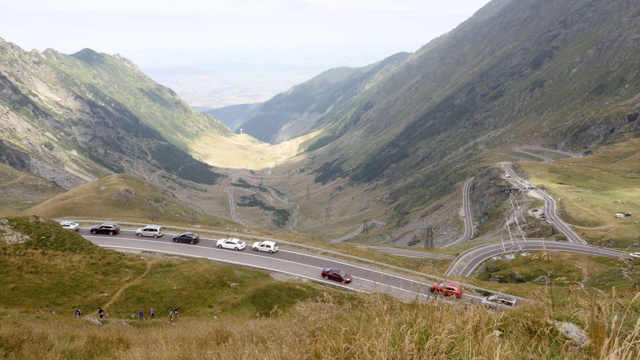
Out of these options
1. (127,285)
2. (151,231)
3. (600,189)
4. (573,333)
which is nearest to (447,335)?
(573,333)

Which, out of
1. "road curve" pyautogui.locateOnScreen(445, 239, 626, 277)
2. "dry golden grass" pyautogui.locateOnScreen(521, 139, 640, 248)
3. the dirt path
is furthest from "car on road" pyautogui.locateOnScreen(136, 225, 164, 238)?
"dry golden grass" pyautogui.locateOnScreen(521, 139, 640, 248)

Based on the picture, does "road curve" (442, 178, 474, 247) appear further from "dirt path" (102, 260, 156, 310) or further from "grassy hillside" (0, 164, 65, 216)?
"grassy hillside" (0, 164, 65, 216)

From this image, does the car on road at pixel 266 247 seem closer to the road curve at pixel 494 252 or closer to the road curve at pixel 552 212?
the road curve at pixel 494 252

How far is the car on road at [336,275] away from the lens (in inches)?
1906

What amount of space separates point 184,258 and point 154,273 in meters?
7.58

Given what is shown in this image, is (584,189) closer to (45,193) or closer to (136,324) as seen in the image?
(136,324)

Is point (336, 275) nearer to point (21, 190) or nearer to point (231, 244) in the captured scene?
point (231, 244)

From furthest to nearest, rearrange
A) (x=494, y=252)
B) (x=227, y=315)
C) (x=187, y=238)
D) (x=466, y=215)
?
(x=466, y=215) < (x=494, y=252) < (x=187, y=238) < (x=227, y=315)

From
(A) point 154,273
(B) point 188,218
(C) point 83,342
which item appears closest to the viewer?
Result: (C) point 83,342

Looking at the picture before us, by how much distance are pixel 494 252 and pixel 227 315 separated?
245ft

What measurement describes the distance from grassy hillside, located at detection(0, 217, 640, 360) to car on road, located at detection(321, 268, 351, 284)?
306 centimetres

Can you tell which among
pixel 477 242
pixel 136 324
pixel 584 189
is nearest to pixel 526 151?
pixel 584 189

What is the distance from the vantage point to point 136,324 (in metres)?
34.3

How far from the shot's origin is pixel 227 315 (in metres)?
38.8
